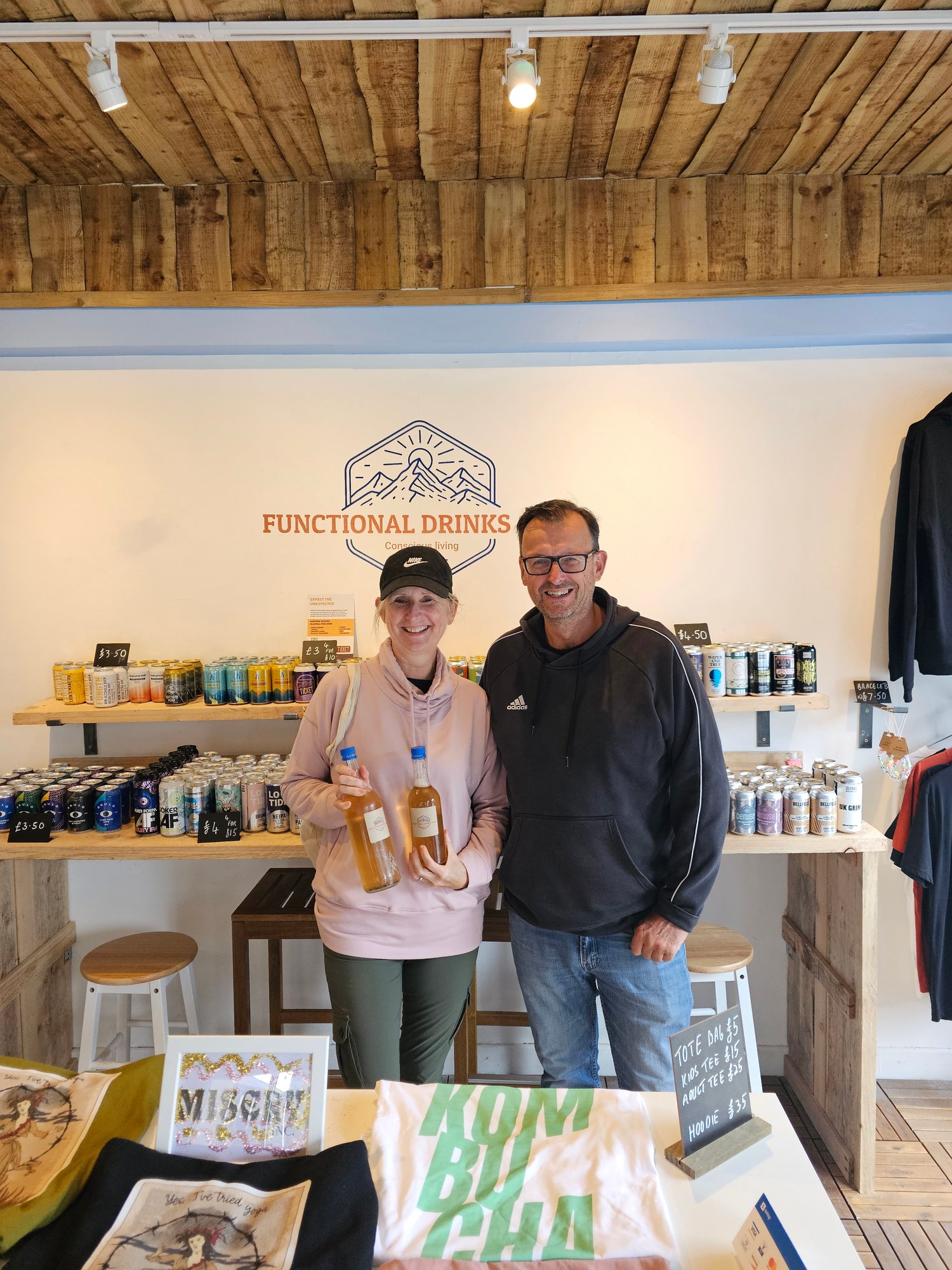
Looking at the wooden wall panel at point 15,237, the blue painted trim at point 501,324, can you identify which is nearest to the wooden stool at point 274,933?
the blue painted trim at point 501,324

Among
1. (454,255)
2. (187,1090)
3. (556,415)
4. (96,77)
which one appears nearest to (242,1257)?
(187,1090)

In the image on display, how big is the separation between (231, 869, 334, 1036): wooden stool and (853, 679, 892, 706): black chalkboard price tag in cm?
214

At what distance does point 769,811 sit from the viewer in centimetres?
264

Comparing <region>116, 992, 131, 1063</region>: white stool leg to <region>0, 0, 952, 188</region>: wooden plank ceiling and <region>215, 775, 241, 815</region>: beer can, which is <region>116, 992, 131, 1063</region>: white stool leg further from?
<region>0, 0, 952, 188</region>: wooden plank ceiling

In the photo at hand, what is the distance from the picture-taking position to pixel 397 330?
299cm

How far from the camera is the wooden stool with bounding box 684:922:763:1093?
2537mm

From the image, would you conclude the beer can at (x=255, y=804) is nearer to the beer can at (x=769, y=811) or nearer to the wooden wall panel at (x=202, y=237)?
the beer can at (x=769, y=811)

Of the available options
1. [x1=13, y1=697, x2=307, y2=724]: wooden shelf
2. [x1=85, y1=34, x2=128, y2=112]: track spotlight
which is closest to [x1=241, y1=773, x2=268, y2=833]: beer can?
[x1=13, y1=697, x2=307, y2=724]: wooden shelf

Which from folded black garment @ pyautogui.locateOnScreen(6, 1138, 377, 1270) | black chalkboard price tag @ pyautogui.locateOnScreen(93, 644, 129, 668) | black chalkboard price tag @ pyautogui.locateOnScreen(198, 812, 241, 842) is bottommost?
folded black garment @ pyautogui.locateOnScreen(6, 1138, 377, 1270)

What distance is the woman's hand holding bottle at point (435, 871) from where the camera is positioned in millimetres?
1821

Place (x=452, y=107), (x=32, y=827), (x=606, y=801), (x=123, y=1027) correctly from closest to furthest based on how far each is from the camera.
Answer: (x=606, y=801)
(x=452, y=107)
(x=32, y=827)
(x=123, y=1027)

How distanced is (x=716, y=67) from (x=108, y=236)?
2.19 metres

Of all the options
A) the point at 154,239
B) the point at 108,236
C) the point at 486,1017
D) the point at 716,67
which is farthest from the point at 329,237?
the point at 486,1017

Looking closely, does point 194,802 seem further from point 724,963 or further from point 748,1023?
→ point 748,1023
